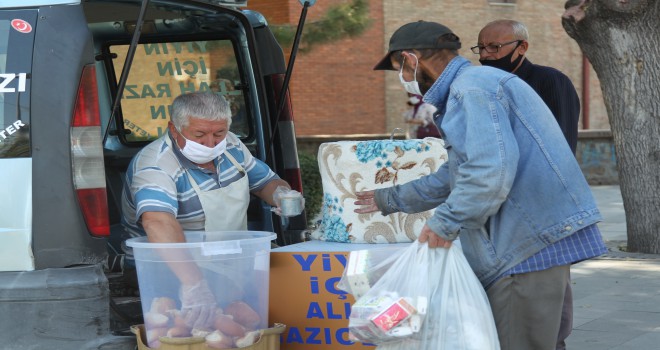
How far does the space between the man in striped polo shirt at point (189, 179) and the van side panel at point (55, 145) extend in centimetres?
42

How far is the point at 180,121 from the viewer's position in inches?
170

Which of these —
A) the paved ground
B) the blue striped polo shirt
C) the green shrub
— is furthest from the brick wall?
the blue striped polo shirt

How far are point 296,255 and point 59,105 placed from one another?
110 cm

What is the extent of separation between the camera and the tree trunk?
9125 mm

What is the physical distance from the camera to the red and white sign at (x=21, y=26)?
3.62 m

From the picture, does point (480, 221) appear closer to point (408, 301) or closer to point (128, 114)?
point (408, 301)

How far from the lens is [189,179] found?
4.30 meters

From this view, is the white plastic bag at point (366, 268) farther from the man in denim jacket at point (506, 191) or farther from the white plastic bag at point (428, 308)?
the man in denim jacket at point (506, 191)

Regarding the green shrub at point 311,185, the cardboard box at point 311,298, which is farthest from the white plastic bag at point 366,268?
the green shrub at point 311,185

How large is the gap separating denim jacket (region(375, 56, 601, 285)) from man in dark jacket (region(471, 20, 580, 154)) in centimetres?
185

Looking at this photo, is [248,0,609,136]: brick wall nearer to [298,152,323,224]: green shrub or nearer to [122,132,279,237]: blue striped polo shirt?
[298,152,323,224]: green shrub

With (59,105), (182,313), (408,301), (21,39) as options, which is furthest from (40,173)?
(408,301)

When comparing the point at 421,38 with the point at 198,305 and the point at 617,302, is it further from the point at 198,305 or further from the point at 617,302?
the point at 617,302

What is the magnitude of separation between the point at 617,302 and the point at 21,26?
4988 mm
